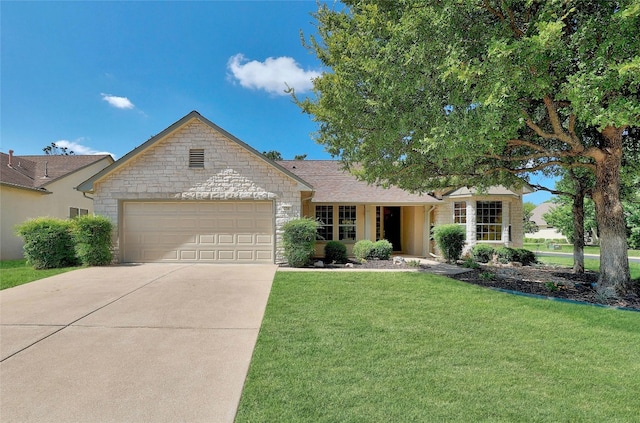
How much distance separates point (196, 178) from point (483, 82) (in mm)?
9782

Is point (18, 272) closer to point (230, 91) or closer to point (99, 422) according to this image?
point (99, 422)

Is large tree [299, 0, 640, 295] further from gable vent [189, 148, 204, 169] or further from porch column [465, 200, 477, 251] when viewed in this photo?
porch column [465, 200, 477, 251]

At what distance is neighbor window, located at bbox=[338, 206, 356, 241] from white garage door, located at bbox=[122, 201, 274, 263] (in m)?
4.48

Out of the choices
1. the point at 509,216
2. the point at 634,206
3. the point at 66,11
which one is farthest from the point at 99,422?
the point at 634,206

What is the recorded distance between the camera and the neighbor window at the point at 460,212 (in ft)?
48.7

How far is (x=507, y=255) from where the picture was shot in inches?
510

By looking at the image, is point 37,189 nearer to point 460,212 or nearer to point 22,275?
point 22,275

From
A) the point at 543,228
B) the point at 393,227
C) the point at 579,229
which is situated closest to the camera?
the point at 579,229

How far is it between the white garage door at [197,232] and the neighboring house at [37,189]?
6.86 metres

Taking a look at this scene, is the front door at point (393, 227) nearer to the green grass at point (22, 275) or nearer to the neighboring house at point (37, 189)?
the green grass at point (22, 275)

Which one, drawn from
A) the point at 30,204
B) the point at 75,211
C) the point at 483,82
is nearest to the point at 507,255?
the point at 483,82

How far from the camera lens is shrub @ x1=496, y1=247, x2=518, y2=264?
1295 cm

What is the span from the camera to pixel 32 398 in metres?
3.16

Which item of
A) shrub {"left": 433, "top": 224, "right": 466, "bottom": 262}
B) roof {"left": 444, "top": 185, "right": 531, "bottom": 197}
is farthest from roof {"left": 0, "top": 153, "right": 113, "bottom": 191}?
roof {"left": 444, "top": 185, "right": 531, "bottom": 197}
